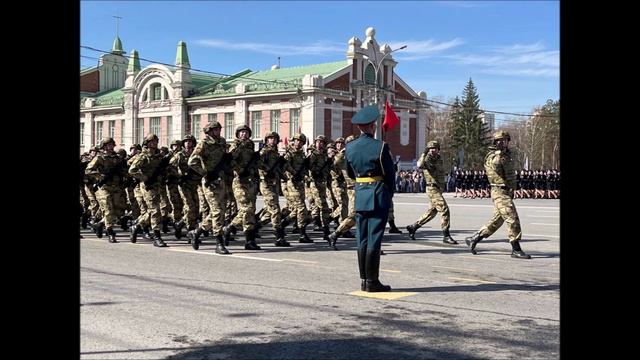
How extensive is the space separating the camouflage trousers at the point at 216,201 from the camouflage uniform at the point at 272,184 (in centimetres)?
102

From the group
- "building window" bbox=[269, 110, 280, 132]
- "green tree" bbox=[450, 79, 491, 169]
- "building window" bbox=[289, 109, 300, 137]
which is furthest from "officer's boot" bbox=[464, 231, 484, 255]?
"green tree" bbox=[450, 79, 491, 169]

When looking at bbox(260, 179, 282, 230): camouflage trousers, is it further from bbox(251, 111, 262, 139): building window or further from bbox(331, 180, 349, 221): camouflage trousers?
bbox(251, 111, 262, 139): building window

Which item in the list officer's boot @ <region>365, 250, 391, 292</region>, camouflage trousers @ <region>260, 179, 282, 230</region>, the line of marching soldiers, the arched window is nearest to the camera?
officer's boot @ <region>365, 250, 391, 292</region>

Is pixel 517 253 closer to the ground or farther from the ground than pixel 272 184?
closer to the ground

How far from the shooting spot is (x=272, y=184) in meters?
12.2

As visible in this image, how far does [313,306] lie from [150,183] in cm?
742

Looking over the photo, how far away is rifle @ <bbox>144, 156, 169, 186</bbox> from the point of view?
1298 centimetres

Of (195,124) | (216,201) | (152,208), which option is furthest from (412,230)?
(195,124)

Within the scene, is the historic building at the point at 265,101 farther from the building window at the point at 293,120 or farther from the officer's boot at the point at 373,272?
the officer's boot at the point at 373,272

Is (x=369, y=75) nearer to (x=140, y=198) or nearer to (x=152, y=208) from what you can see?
(x=140, y=198)

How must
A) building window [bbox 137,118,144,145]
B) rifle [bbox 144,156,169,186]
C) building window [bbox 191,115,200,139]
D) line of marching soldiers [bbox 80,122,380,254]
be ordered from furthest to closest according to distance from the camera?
1. building window [bbox 137,118,144,145]
2. building window [bbox 191,115,200,139]
3. rifle [bbox 144,156,169,186]
4. line of marching soldiers [bbox 80,122,380,254]
